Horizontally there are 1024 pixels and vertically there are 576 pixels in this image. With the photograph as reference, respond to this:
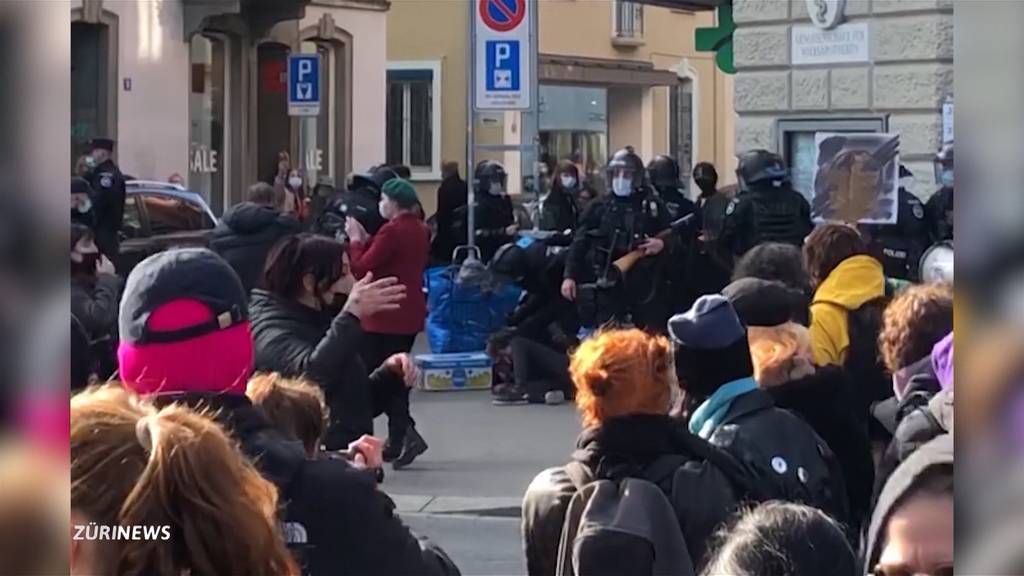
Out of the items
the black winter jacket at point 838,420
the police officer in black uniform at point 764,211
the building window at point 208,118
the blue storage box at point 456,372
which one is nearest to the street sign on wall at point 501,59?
the blue storage box at point 456,372

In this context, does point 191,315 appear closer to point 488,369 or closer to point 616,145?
point 488,369

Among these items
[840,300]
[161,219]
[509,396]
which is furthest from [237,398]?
[161,219]

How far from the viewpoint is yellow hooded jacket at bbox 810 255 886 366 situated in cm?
609

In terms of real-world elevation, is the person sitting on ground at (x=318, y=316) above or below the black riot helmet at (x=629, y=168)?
below

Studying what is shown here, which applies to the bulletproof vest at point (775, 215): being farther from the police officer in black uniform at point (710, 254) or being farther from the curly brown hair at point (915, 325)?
the curly brown hair at point (915, 325)

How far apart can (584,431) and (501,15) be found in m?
9.98

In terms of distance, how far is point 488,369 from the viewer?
→ 13672 millimetres

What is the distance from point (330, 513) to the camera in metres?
2.94

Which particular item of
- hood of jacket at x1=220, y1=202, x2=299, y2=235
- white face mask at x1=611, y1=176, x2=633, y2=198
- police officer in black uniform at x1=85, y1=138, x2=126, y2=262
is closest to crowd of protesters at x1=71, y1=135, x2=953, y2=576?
hood of jacket at x1=220, y1=202, x2=299, y2=235

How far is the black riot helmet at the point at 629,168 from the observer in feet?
39.8

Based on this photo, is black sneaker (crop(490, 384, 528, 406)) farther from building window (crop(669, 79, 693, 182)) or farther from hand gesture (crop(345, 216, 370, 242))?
building window (crop(669, 79, 693, 182))

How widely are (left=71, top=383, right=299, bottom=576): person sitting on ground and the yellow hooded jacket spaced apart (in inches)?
160

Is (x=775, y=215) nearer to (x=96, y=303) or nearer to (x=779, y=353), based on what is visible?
(x=96, y=303)

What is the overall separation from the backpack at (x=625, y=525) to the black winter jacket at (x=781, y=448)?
525 mm
